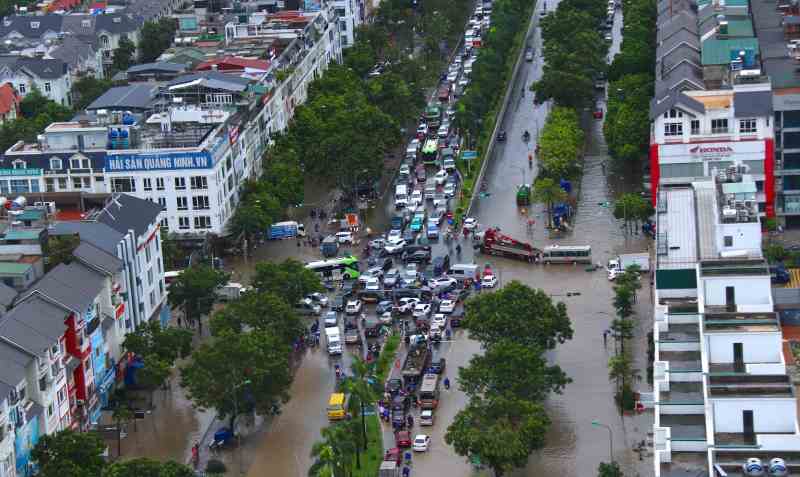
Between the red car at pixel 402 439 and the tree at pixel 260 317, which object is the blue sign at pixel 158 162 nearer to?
the tree at pixel 260 317

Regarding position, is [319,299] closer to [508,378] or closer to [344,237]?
[344,237]

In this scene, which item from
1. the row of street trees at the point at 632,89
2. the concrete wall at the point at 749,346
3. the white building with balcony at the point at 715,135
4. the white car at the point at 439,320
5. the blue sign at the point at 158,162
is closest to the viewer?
the concrete wall at the point at 749,346

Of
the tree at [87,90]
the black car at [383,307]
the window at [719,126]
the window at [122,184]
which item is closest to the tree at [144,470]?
the black car at [383,307]

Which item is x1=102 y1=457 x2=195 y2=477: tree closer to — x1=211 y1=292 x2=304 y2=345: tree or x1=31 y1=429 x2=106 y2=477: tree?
x1=31 y1=429 x2=106 y2=477: tree

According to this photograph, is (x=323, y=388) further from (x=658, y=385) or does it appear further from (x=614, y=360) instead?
(x=658, y=385)

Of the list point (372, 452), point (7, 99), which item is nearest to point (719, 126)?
point (372, 452)

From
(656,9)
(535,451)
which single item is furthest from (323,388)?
(656,9)
